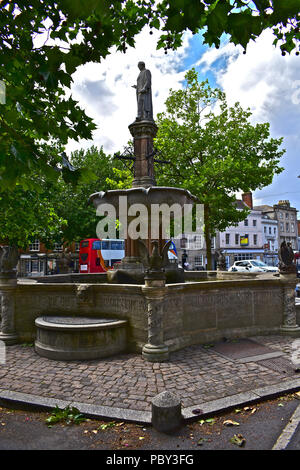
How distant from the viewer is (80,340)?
21.6ft

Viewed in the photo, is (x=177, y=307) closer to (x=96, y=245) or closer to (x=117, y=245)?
(x=96, y=245)

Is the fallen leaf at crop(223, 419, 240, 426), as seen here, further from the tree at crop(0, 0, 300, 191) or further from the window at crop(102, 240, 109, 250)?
the window at crop(102, 240, 109, 250)

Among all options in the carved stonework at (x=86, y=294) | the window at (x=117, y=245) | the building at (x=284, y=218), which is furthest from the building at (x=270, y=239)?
the carved stonework at (x=86, y=294)

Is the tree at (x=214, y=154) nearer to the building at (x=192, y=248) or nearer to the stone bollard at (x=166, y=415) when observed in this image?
the stone bollard at (x=166, y=415)

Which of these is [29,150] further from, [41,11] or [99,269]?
[99,269]

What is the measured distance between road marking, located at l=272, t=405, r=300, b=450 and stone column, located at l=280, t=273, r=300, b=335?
14.2 ft

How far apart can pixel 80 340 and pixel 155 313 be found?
1.67m

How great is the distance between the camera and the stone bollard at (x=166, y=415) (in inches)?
155

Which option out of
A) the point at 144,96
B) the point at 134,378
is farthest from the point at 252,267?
the point at 134,378

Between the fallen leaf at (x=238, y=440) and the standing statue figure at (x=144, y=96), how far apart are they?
9.44 m

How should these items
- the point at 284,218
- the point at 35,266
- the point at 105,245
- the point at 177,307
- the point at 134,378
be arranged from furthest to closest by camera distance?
1. the point at 284,218
2. the point at 35,266
3. the point at 105,245
4. the point at 177,307
5. the point at 134,378

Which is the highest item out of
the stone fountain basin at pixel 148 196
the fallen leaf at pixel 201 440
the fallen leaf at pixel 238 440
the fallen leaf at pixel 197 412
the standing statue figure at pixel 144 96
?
the standing statue figure at pixel 144 96

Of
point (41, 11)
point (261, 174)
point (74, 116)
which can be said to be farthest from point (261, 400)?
point (261, 174)

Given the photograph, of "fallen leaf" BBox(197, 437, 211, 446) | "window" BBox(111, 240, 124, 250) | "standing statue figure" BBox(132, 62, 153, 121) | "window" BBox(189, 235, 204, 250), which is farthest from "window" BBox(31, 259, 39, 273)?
"fallen leaf" BBox(197, 437, 211, 446)
